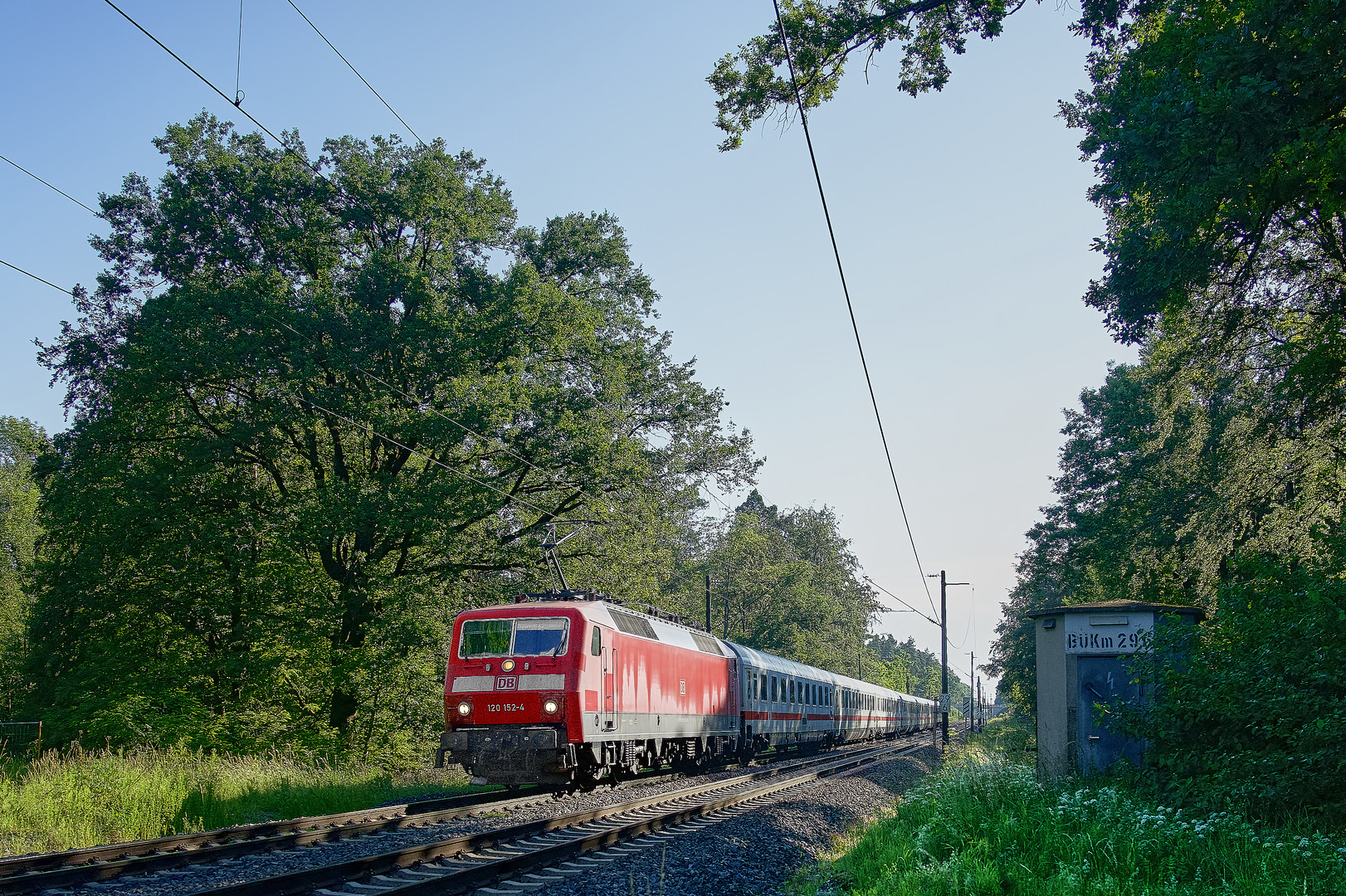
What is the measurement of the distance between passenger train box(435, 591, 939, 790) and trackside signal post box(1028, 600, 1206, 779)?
268 inches

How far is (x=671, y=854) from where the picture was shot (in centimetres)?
1034

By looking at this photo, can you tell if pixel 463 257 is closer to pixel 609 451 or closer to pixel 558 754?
pixel 609 451

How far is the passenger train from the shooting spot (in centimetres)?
1459

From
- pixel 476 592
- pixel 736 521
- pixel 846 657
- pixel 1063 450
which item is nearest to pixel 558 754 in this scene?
pixel 476 592

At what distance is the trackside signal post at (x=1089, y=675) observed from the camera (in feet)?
44.4

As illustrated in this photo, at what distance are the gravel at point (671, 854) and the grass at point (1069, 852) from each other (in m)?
0.68

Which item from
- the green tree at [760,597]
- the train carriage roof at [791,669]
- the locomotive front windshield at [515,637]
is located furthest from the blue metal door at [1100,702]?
the green tree at [760,597]

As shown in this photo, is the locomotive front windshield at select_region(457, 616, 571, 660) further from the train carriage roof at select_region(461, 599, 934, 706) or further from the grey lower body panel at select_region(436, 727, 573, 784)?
the grey lower body panel at select_region(436, 727, 573, 784)

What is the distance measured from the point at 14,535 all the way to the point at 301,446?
1463 inches

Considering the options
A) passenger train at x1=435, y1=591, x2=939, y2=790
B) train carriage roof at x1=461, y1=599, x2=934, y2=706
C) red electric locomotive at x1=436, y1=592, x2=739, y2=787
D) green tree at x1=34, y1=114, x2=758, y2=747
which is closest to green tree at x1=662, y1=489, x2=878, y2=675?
train carriage roof at x1=461, y1=599, x2=934, y2=706

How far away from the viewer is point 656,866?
9.57 metres

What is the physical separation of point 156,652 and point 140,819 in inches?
646

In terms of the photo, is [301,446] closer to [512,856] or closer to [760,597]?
[512,856]

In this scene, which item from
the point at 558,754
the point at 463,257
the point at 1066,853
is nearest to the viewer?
the point at 1066,853
